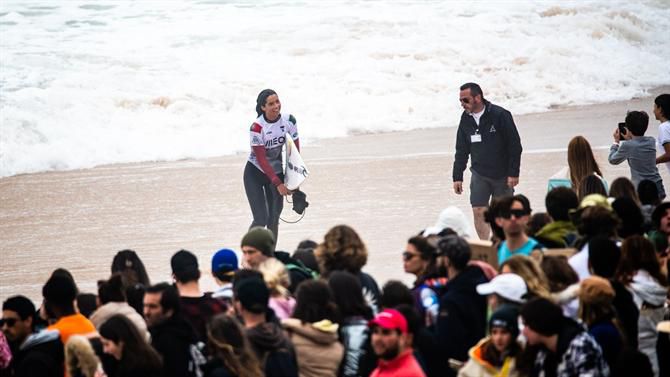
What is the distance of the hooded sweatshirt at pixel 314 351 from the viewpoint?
298 inches

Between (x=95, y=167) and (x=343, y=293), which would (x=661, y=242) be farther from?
(x=95, y=167)

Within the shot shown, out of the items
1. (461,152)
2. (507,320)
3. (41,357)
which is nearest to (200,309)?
(41,357)

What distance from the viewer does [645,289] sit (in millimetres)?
8172

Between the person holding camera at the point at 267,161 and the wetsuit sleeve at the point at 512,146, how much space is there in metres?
2.04

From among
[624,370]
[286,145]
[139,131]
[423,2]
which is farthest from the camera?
Answer: [423,2]

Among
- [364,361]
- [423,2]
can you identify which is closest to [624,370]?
[364,361]

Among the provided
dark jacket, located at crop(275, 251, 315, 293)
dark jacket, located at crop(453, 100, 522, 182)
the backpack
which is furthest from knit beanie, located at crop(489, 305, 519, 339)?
dark jacket, located at crop(453, 100, 522, 182)

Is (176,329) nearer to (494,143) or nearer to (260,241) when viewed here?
(260,241)

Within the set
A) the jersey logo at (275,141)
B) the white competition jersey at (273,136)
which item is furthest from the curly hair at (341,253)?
the jersey logo at (275,141)

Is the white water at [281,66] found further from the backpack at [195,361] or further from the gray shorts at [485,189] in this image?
the backpack at [195,361]

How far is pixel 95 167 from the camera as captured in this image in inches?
982

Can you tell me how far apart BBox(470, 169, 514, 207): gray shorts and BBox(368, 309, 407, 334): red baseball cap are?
6701mm

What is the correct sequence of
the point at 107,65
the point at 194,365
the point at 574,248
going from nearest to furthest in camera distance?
1. the point at 194,365
2. the point at 574,248
3. the point at 107,65

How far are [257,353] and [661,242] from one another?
10.5 ft
